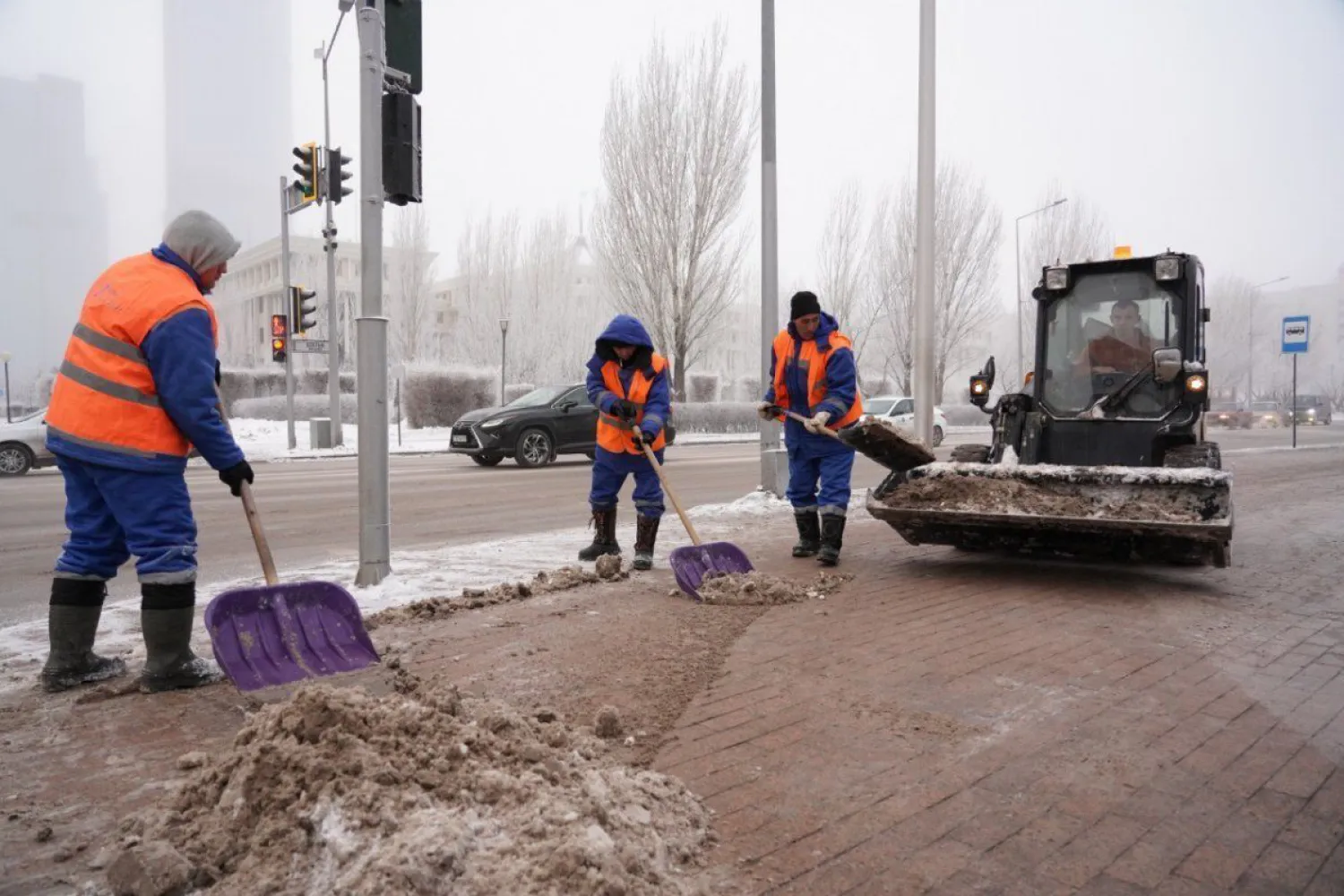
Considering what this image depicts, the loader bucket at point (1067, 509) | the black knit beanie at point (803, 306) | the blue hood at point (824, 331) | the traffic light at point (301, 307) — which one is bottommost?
the loader bucket at point (1067, 509)

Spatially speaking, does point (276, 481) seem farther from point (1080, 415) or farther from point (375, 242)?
point (1080, 415)

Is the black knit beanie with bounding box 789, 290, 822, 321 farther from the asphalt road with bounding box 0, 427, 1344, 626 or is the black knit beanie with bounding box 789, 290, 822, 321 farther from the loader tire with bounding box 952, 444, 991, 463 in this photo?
the asphalt road with bounding box 0, 427, 1344, 626

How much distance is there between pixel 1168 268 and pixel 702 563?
4082 mm

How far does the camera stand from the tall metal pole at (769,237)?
1048 cm

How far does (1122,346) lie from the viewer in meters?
7.01

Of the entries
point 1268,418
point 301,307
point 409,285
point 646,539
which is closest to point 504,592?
point 646,539

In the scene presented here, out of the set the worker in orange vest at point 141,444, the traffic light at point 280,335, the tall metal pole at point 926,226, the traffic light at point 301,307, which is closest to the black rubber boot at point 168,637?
the worker in orange vest at point 141,444

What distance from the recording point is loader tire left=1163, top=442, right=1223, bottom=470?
240 inches

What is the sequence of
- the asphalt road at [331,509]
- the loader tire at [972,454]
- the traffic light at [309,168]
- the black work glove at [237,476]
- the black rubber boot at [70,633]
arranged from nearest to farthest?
the black rubber boot at [70,633], the black work glove at [237,476], the asphalt road at [331,509], the loader tire at [972,454], the traffic light at [309,168]

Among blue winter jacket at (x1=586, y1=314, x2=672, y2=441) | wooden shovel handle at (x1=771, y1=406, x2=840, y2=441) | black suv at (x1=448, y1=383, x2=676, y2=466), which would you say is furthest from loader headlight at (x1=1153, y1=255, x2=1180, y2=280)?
black suv at (x1=448, y1=383, x2=676, y2=466)

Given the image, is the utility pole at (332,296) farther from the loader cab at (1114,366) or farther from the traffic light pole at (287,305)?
the loader cab at (1114,366)

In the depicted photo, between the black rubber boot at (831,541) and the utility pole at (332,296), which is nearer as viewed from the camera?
the black rubber boot at (831,541)

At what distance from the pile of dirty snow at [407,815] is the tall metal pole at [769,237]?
7838 mm

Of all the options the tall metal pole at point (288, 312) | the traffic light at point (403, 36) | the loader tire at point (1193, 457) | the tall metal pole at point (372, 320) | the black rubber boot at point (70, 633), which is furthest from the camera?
the tall metal pole at point (288, 312)
